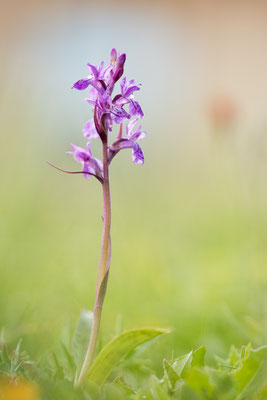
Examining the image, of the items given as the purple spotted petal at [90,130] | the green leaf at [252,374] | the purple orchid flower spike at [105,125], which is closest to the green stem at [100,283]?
the purple orchid flower spike at [105,125]

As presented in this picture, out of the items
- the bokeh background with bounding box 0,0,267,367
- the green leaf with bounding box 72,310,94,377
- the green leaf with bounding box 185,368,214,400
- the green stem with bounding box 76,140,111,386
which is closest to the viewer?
the green leaf with bounding box 185,368,214,400

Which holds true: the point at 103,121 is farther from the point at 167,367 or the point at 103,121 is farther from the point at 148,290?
the point at 148,290

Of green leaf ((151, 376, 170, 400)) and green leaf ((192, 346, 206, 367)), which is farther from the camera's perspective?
green leaf ((192, 346, 206, 367))

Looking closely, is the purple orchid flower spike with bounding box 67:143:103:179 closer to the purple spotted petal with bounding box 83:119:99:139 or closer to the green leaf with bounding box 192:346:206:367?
the purple spotted petal with bounding box 83:119:99:139

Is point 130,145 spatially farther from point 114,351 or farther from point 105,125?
point 114,351

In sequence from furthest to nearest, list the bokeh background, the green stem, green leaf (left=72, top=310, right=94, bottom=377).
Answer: the bokeh background < green leaf (left=72, top=310, right=94, bottom=377) < the green stem

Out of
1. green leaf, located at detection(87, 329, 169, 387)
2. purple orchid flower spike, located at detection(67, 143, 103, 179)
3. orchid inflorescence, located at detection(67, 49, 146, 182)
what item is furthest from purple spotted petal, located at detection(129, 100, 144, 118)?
green leaf, located at detection(87, 329, 169, 387)

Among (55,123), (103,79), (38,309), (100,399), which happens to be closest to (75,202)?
(55,123)

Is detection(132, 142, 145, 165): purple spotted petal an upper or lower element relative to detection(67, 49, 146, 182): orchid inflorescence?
lower
